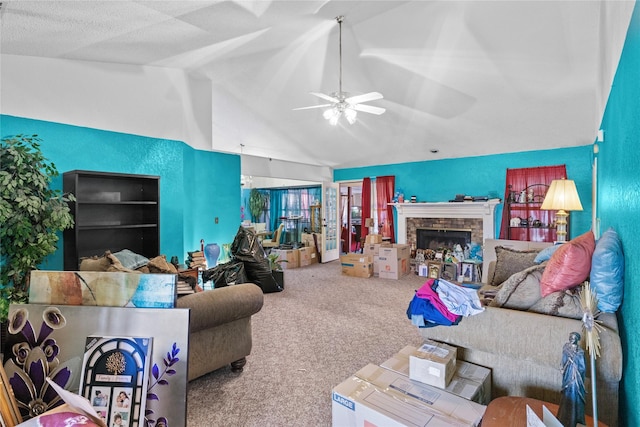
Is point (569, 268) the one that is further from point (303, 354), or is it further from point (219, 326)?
point (219, 326)

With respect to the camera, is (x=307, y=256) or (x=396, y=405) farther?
(x=307, y=256)

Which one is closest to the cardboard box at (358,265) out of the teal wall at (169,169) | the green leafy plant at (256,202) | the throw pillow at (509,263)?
the teal wall at (169,169)

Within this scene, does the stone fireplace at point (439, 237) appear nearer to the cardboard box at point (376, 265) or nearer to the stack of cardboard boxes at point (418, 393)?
the cardboard box at point (376, 265)

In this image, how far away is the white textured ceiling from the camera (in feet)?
8.15

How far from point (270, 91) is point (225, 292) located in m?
3.42

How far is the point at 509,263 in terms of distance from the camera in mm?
3373

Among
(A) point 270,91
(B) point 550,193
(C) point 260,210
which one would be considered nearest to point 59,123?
(A) point 270,91

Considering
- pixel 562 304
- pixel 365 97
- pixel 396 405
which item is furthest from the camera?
pixel 365 97

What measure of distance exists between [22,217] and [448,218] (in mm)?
6100

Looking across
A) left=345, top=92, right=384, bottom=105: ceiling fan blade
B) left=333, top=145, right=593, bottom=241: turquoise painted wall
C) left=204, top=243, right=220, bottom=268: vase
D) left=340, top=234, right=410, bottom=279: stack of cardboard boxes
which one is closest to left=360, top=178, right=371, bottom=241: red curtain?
left=333, top=145, right=593, bottom=241: turquoise painted wall

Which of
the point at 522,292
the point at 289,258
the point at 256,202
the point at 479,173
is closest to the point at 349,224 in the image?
the point at 289,258

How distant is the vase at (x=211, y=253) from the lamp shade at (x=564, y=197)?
194 inches

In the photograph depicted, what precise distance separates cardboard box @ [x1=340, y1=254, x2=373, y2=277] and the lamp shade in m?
3.00

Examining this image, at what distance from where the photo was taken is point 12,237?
2631mm
